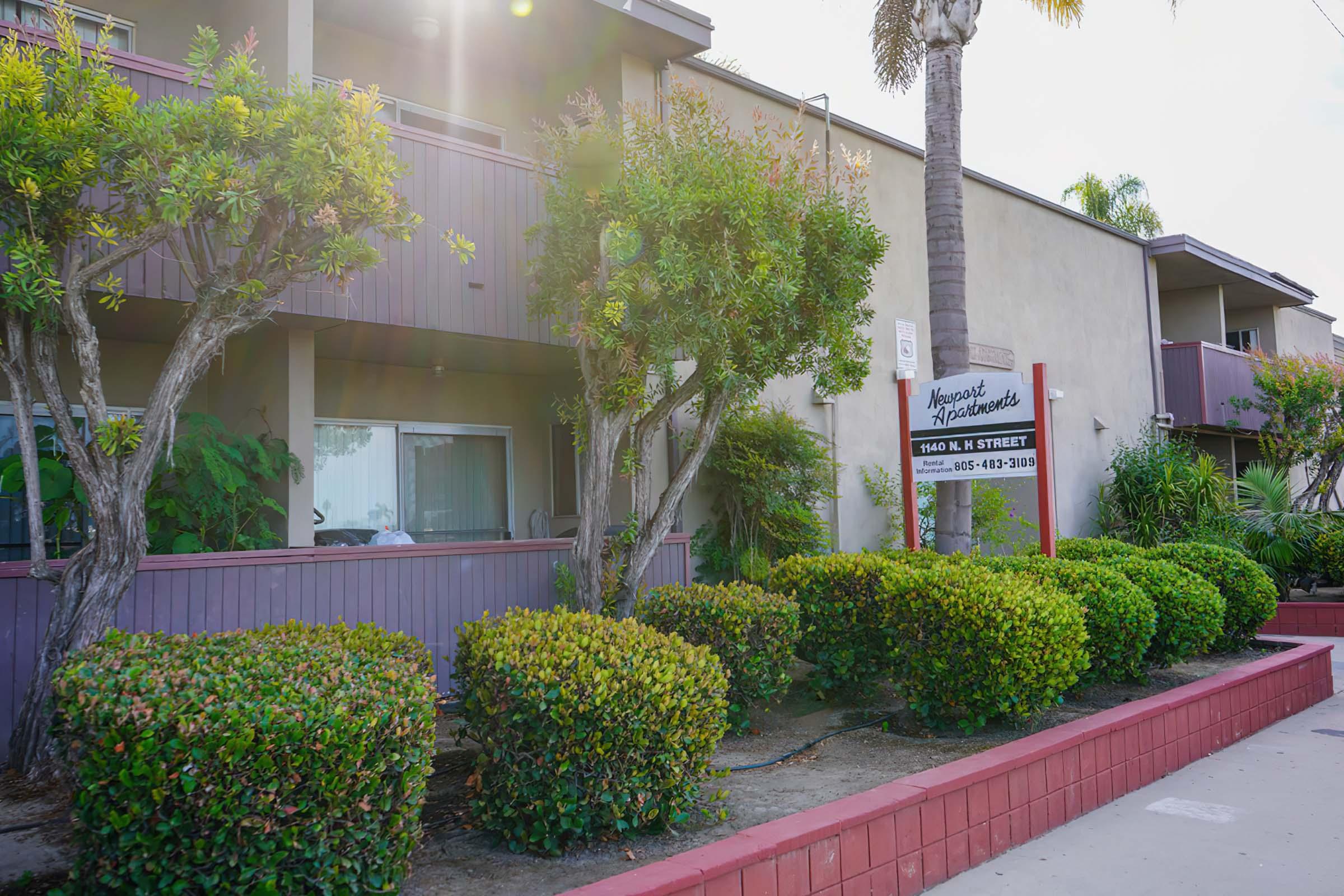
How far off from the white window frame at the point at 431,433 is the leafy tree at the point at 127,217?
4.06 meters

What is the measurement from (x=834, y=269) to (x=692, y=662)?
3.95 m

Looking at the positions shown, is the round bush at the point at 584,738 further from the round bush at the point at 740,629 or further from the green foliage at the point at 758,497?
the green foliage at the point at 758,497

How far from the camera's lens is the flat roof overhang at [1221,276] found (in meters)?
19.3

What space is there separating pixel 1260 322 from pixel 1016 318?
1279 centimetres

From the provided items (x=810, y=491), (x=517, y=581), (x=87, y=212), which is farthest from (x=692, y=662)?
(x=810, y=491)

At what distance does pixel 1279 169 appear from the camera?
16.4 m

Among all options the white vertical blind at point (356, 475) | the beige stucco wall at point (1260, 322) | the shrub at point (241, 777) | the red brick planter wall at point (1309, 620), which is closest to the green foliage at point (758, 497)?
the white vertical blind at point (356, 475)

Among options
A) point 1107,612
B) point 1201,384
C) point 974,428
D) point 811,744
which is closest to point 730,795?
point 811,744

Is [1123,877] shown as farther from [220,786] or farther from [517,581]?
[517,581]

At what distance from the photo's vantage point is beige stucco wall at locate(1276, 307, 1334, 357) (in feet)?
81.4

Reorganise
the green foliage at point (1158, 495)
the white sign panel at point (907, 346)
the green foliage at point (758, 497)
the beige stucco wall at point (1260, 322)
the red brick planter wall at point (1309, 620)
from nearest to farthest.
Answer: the green foliage at point (758, 497), the red brick planter wall at point (1309, 620), the white sign panel at point (907, 346), the green foliage at point (1158, 495), the beige stucco wall at point (1260, 322)

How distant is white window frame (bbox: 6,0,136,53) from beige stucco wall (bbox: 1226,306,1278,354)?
80.8ft

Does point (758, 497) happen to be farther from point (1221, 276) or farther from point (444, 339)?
point (1221, 276)

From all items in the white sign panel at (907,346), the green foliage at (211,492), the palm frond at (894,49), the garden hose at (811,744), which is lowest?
the garden hose at (811,744)
